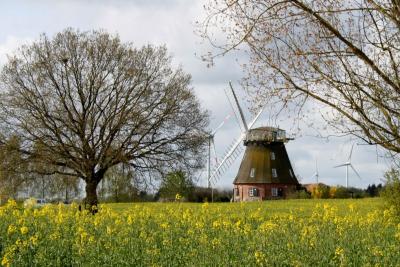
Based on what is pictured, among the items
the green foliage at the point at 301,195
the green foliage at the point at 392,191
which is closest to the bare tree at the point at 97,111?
the green foliage at the point at 392,191

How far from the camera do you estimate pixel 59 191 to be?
3366 cm

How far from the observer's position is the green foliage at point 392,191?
1742 cm

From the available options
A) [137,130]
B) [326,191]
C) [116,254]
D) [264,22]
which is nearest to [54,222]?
[116,254]

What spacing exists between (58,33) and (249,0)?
90.1 ft

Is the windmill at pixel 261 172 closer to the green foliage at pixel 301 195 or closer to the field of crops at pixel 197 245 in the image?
the green foliage at pixel 301 195

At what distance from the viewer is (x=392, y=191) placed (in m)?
17.7

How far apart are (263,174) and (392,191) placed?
160ft

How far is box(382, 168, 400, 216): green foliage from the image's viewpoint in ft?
57.2

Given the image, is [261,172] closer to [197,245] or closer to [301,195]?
[301,195]

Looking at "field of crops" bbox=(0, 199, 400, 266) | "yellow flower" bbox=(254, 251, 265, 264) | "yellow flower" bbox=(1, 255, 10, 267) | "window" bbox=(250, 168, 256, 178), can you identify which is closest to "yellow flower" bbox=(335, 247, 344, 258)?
"field of crops" bbox=(0, 199, 400, 266)

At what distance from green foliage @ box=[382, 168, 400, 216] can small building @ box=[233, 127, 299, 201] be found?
46.7 metres

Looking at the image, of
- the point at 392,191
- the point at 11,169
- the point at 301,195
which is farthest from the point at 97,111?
the point at 301,195

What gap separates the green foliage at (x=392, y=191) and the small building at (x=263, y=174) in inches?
1840

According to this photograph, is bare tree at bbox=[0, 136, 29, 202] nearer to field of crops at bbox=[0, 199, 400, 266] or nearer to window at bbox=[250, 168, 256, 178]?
field of crops at bbox=[0, 199, 400, 266]
